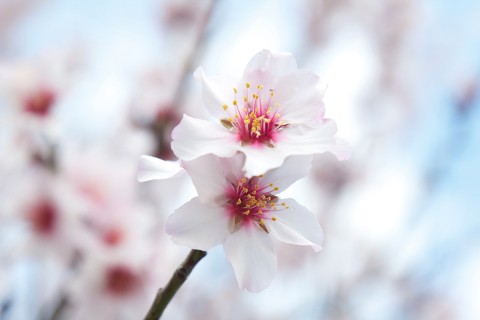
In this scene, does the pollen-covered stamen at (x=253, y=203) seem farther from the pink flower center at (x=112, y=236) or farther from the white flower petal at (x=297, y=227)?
the pink flower center at (x=112, y=236)

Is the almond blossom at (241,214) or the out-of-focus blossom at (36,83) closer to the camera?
the almond blossom at (241,214)

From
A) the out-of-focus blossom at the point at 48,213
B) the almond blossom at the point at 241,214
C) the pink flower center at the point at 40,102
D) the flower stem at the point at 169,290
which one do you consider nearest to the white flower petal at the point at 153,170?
the almond blossom at the point at 241,214

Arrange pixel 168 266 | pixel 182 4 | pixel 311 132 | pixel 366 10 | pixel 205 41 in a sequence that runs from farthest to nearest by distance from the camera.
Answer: pixel 366 10 < pixel 182 4 < pixel 205 41 < pixel 168 266 < pixel 311 132

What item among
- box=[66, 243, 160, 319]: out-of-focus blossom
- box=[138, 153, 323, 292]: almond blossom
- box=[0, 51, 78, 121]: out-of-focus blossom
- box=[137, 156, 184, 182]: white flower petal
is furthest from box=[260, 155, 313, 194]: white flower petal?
box=[0, 51, 78, 121]: out-of-focus blossom

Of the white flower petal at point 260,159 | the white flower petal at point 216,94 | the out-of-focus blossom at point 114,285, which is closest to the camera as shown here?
the white flower petal at point 260,159

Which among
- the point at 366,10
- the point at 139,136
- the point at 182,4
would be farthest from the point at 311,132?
the point at 366,10

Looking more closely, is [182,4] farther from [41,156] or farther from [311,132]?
[311,132]
